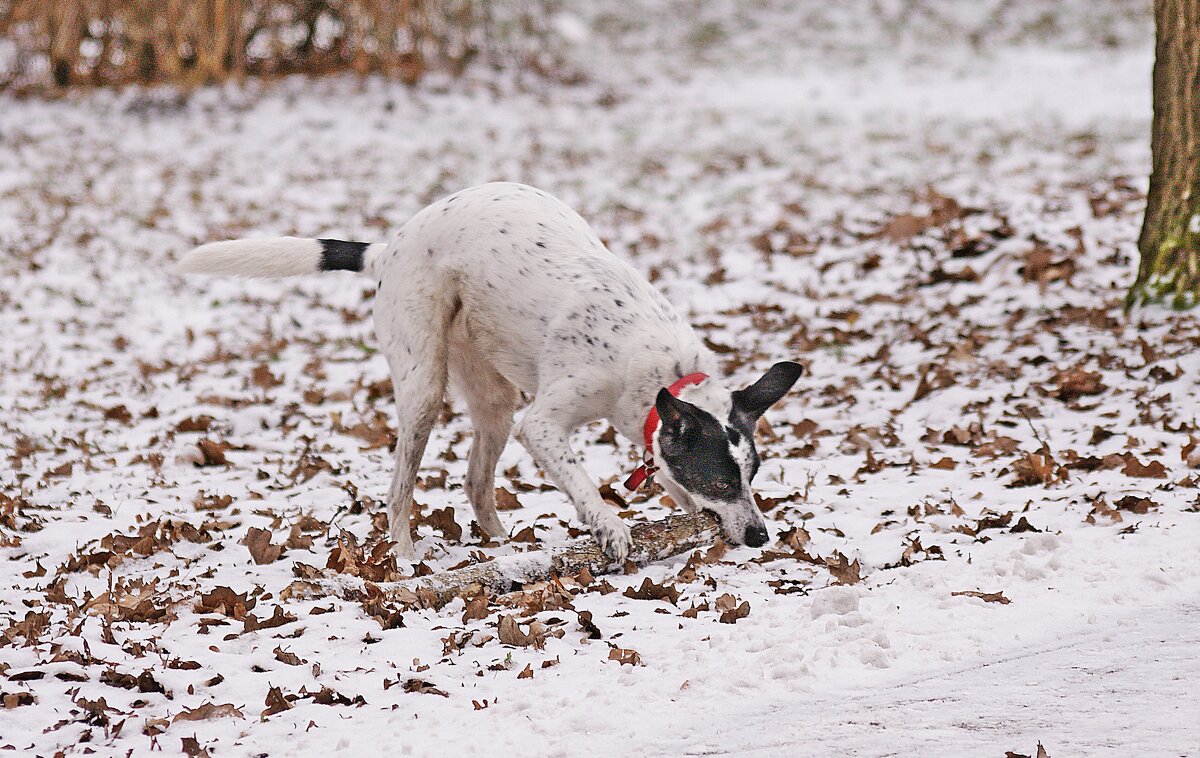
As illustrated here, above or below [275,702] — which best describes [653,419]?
above

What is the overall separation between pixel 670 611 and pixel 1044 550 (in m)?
1.50

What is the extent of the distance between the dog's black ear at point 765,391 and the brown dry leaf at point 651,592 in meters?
A: 0.88

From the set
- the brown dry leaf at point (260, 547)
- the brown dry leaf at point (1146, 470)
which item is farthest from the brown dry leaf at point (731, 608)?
the brown dry leaf at point (1146, 470)

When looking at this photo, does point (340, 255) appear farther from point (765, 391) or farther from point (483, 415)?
point (765, 391)

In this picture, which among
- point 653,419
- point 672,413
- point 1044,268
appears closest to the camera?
point 672,413

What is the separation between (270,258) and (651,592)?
264 centimetres

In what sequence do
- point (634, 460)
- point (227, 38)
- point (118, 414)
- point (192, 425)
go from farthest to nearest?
point (227, 38), point (118, 414), point (192, 425), point (634, 460)

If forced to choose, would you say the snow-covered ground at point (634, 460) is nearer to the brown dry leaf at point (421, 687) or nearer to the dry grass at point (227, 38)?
the brown dry leaf at point (421, 687)

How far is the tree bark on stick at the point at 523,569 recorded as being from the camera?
436cm

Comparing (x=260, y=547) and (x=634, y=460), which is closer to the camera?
(x=260, y=547)

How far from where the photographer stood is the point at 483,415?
5.68 m

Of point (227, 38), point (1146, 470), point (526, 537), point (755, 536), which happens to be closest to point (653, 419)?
point (755, 536)

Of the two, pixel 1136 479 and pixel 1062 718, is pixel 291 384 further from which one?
pixel 1062 718

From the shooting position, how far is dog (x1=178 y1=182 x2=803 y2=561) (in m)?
4.73
